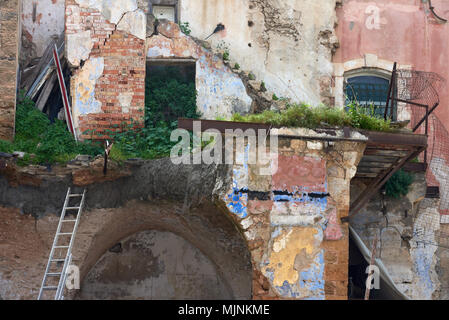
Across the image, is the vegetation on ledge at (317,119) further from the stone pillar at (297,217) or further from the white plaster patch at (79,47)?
the white plaster patch at (79,47)

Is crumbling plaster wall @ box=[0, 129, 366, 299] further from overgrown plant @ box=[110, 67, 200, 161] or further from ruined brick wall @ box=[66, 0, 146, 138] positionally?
ruined brick wall @ box=[66, 0, 146, 138]

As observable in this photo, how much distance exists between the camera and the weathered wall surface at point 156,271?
15336mm

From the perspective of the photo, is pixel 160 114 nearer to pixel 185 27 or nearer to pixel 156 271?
pixel 185 27

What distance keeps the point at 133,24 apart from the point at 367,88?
16.9 ft

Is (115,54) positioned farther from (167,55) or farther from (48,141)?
(48,141)

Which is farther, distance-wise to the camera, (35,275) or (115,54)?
(115,54)

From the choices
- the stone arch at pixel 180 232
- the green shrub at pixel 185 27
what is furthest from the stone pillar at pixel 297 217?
the green shrub at pixel 185 27

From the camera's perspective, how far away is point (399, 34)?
17.0 meters

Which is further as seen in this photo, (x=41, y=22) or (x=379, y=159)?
(x=41, y=22)

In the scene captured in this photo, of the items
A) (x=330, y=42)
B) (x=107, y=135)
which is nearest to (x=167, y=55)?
(x=107, y=135)

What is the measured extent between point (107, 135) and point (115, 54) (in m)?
1.62

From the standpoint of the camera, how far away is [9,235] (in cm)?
1408

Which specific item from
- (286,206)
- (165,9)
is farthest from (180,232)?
(165,9)

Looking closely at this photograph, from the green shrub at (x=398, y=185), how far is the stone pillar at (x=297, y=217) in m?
3.09
